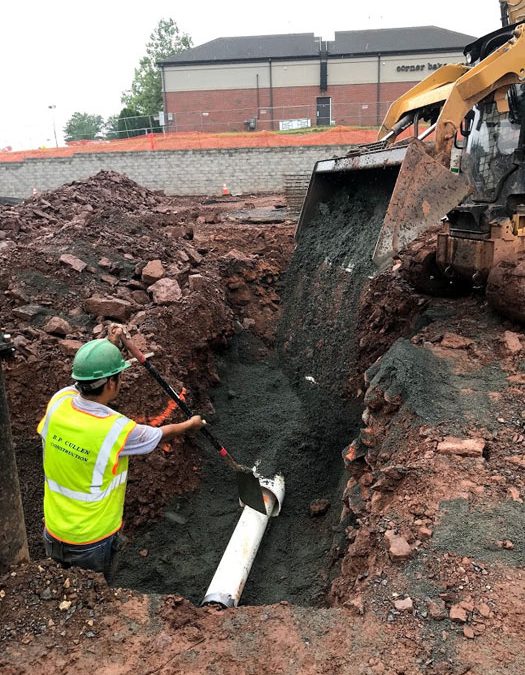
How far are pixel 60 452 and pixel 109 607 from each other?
89cm

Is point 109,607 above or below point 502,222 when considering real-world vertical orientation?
below

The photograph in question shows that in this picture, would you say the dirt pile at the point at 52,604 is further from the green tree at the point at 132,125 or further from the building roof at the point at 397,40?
the building roof at the point at 397,40

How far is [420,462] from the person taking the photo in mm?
3574

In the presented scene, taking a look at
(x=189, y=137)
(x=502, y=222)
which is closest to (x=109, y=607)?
(x=502, y=222)

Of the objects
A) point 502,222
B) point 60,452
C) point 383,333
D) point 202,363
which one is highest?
point 502,222

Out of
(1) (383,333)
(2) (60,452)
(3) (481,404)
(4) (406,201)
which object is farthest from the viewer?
(1) (383,333)

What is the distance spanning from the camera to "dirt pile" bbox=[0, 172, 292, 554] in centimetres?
518

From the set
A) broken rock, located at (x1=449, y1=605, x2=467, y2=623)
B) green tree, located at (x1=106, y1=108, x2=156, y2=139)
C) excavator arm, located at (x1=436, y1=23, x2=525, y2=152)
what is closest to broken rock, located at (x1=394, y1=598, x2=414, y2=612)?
broken rock, located at (x1=449, y1=605, x2=467, y2=623)

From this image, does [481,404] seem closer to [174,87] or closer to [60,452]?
[60,452]

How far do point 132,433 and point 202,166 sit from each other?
67.2 feet

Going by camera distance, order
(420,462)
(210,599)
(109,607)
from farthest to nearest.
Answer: (210,599) → (420,462) → (109,607)

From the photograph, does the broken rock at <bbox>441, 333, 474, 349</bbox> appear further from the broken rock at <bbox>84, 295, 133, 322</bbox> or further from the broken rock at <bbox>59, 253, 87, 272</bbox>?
the broken rock at <bbox>59, 253, 87, 272</bbox>

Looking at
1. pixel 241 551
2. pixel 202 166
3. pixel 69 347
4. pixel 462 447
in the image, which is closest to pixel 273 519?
pixel 241 551

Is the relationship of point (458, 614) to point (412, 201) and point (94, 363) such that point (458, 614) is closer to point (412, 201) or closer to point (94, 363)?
point (94, 363)
